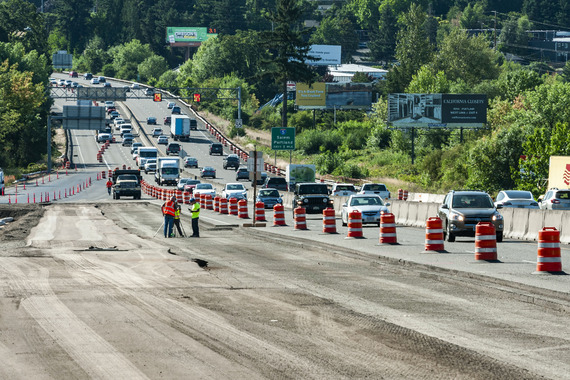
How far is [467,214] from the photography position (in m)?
28.5

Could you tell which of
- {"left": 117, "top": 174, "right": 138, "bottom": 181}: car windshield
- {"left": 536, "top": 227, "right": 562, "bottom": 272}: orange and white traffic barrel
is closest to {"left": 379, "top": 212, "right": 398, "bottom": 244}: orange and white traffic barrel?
Result: {"left": 536, "top": 227, "right": 562, "bottom": 272}: orange and white traffic barrel

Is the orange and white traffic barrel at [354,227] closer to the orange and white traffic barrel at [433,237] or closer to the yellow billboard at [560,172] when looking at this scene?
the orange and white traffic barrel at [433,237]

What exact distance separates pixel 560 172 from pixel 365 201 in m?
19.7

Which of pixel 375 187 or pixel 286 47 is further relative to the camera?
pixel 286 47

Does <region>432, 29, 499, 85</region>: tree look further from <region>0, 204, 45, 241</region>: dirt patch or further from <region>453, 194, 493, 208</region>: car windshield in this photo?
<region>453, 194, 493, 208</region>: car windshield

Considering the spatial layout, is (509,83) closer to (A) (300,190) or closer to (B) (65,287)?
(A) (300,190)

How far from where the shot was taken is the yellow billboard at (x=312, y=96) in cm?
13225

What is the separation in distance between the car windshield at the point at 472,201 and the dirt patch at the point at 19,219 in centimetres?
1448

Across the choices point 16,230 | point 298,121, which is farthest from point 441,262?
point 298,121

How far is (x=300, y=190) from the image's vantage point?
1907 inches

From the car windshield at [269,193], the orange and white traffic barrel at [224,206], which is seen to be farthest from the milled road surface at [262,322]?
the car windshield at [269,193]

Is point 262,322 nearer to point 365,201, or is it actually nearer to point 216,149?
point 365,201

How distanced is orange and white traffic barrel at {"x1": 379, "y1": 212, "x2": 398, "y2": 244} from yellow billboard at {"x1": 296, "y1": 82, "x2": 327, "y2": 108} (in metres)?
105

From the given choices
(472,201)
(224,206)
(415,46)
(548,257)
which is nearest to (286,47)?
(224,206)
